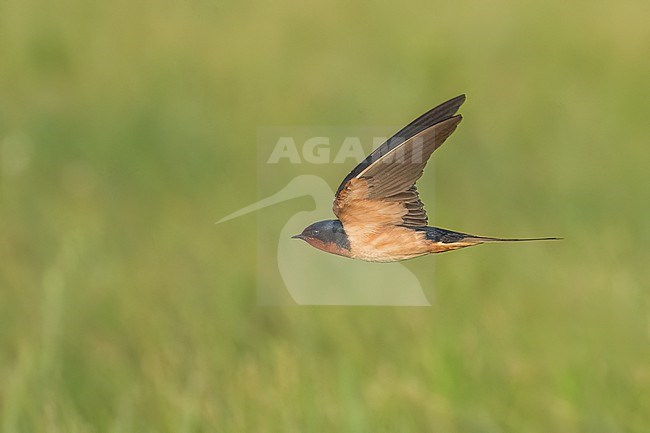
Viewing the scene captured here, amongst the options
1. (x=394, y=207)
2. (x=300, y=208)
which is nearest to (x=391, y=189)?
(x=394, y=207)

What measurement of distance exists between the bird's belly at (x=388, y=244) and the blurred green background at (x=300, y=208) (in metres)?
0.34

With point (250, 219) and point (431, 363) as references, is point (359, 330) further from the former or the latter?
point (250, 219)

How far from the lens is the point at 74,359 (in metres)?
4.43

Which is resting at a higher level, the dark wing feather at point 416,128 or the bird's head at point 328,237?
the dark wing feather at point 416,128

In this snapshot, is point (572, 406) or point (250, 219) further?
point (250, 219)

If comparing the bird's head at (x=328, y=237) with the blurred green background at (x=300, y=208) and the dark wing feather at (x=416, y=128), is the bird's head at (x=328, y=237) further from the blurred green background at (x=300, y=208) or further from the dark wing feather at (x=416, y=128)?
the blurred green background at (x=300, y=208)

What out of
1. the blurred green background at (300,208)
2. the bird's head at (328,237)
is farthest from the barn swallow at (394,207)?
the blurred green background at (300,208)

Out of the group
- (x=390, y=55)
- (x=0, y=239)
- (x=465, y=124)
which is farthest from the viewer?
(x=390, y=55)

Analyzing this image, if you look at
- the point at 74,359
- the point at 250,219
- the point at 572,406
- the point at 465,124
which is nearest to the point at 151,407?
the point at 74,359

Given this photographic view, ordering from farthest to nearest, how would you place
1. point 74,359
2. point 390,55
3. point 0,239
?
point 390,55 → point 0,239 → point 74,359

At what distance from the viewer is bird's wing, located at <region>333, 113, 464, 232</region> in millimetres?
1417

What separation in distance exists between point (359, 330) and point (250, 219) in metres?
1.02

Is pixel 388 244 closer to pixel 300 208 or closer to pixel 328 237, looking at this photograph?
pixel 328 237

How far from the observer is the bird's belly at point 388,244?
139cm
